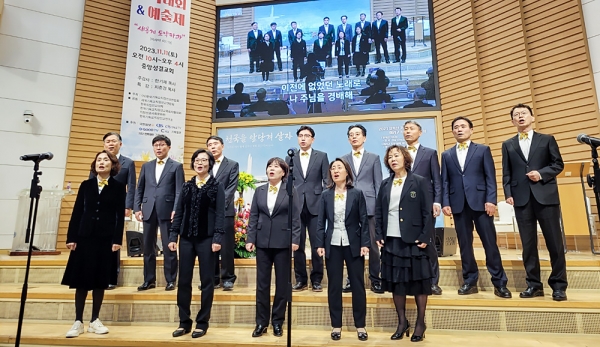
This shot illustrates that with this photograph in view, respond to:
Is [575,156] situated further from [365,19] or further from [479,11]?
[365,19]

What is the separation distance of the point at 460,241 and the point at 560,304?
2.61ft

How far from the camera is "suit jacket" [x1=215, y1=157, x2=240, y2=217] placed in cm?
355

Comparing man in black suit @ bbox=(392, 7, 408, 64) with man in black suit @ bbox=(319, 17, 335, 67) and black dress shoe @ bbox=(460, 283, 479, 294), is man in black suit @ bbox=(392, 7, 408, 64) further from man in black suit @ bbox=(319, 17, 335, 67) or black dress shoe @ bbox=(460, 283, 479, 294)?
black dress shoe @ bbox=(460, 283, 479, 294)

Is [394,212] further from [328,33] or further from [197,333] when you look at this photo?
[328,33]

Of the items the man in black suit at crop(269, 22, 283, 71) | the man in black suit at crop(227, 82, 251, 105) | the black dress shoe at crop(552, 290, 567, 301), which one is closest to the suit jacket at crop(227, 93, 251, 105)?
the man in black suit at crop(227, 82, 251, 105)

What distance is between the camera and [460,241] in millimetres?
3139

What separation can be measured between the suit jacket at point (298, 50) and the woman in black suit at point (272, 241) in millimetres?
4542

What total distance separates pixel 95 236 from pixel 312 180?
1.86 metres

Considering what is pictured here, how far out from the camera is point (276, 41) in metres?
7.16

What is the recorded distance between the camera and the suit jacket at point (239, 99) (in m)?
7.02

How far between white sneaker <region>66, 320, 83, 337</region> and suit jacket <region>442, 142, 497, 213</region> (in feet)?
10.1

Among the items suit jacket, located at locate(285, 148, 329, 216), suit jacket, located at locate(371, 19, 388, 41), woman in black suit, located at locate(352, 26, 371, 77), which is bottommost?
suit jacket, located at locate(285, 148, 329, 216)

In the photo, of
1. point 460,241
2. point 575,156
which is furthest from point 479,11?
point 460,241

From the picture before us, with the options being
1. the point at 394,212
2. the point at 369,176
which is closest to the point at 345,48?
the point at 369,176
